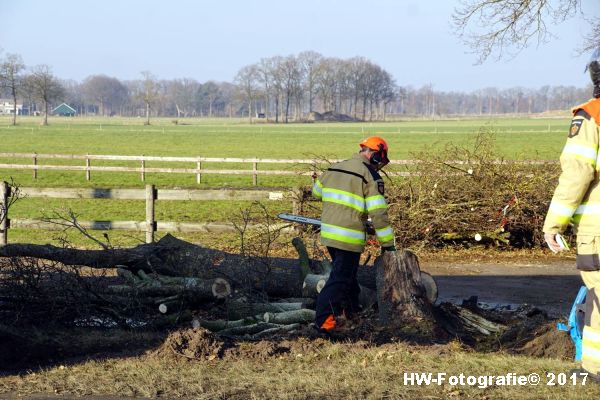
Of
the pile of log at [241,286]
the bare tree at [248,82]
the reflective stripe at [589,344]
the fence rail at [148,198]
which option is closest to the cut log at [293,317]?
the pile of log at [241,286]

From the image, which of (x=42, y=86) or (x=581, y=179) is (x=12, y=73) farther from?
(x=581, y=179)

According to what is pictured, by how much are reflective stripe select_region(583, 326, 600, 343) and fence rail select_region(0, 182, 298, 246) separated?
7716 millimetres

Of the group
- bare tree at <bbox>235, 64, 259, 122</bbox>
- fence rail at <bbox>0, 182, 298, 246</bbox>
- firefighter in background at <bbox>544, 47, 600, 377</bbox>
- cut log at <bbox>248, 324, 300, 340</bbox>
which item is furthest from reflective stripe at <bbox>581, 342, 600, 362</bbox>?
bare tree at <bbox>235, 64, 259, 122</bbox>

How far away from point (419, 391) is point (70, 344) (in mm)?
3022

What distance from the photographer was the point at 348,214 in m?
6.71

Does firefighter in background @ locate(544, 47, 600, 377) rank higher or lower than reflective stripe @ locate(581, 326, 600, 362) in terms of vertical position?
higher

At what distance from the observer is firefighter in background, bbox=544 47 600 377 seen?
4613 millimetres

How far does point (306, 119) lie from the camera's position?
134375mm

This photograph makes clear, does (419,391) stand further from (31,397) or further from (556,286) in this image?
(556,286)

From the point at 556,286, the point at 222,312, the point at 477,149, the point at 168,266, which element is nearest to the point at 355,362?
the point at 222,312

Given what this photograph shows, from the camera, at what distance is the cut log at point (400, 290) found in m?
6.95

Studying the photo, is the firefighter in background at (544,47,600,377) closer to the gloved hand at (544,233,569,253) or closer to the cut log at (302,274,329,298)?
the gloved hand at (544,233,569,253)

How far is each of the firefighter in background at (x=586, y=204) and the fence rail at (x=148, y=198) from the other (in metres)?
7.74

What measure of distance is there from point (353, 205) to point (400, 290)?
0.94 metres
